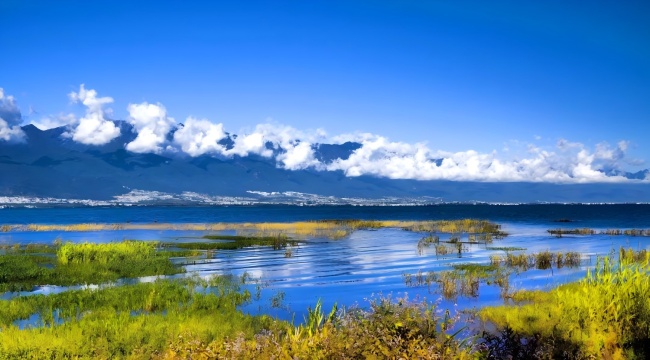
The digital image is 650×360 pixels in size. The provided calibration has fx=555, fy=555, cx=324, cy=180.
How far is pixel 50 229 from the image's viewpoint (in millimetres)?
102938

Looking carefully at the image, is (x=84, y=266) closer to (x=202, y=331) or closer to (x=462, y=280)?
(x=202, y=331)

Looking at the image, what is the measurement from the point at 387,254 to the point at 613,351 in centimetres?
3967

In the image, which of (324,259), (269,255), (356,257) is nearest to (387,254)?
(356,257)

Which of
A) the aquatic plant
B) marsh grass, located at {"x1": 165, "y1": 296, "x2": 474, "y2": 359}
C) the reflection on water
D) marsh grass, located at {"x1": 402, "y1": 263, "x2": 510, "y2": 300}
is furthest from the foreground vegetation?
the aquatic plant

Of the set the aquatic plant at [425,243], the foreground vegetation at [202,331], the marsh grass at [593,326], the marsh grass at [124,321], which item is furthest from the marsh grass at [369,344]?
the aquatic plant at [425,243]

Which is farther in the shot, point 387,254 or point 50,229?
point 50,229

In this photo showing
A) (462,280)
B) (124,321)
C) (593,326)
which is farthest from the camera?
(462,280)

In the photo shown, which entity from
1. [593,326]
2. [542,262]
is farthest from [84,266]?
[542,262]

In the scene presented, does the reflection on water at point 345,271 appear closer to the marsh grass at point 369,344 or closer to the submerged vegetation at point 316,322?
the submerged vegetation at point 316,322

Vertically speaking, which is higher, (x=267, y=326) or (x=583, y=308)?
(x=583, y=308)

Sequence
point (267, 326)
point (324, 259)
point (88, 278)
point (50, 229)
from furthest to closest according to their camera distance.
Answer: point (50, 229) → point (324, 259) → point (88, 278) → point (267, 326)

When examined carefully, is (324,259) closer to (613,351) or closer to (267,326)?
(267,326)

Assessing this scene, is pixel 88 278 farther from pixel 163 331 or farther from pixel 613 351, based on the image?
pixel 613 351

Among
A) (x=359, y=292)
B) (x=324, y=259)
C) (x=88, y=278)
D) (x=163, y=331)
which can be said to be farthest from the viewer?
(x=324, y=259)
